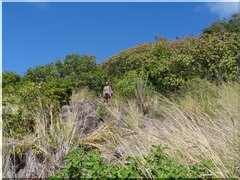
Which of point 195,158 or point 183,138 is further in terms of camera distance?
point 183,138

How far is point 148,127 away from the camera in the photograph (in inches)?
247

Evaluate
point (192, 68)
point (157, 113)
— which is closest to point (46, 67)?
point (192, 68)

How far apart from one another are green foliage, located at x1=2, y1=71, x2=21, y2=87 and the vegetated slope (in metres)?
8.80

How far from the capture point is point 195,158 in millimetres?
4289

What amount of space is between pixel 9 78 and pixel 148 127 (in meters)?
15.7

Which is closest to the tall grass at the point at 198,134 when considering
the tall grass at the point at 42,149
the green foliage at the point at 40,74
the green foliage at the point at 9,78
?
the tall grass at the point at 42,149

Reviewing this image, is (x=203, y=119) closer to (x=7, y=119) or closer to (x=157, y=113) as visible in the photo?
(x=157, y=113)

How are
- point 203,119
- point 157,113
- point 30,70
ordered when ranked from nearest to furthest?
point 203,119
point 157,113
point 30,70

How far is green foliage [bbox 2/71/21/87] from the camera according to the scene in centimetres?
2001

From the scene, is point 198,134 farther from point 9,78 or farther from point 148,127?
point 9,78

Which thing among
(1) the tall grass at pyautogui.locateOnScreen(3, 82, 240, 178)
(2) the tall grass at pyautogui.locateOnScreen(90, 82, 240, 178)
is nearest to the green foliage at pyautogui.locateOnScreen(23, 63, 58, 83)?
(2) the tall grass at pyautogui.locateOnScreen(90, 82, 240, 178)

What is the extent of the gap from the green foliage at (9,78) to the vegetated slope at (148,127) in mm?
8799

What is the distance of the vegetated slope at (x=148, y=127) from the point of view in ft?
12.9

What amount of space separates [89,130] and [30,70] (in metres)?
14.4
